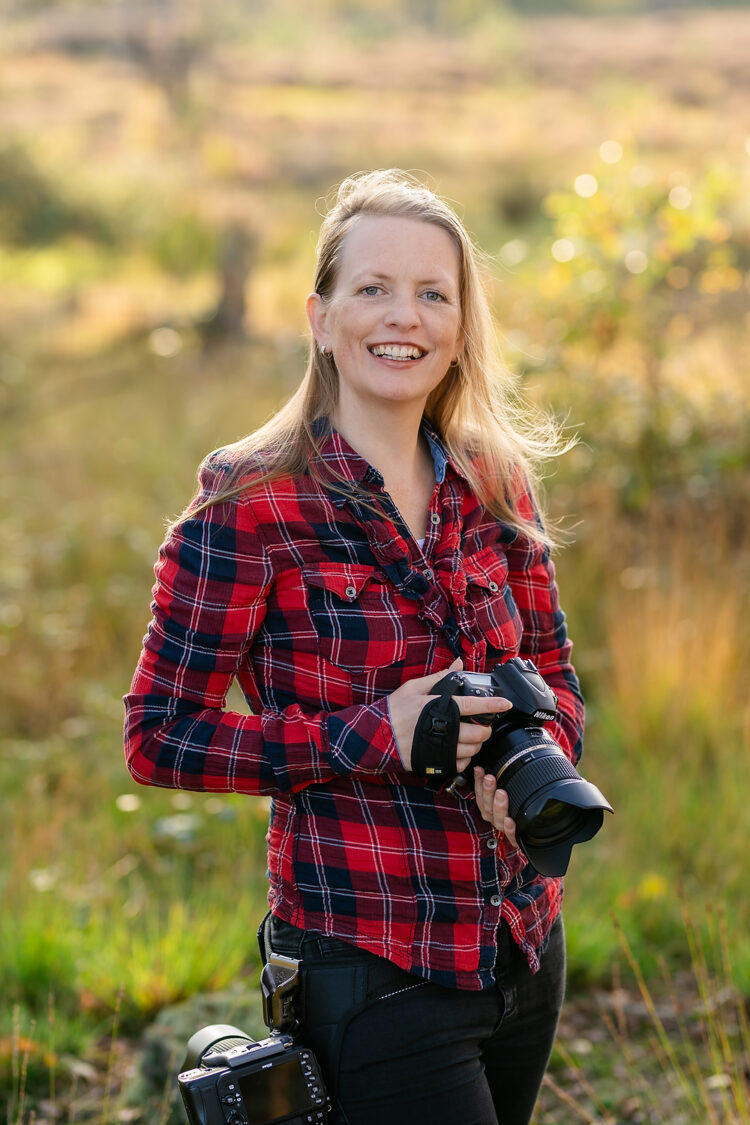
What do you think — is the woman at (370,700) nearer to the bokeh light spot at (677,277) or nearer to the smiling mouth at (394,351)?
the smiling mouth at (394,351)

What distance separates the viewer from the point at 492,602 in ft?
6.15

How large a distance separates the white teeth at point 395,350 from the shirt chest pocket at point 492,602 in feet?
1.13

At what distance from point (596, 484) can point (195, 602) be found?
4760 millimetres

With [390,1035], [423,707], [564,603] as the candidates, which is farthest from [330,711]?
[564,603]

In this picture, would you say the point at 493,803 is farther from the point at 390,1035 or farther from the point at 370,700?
the point at 390,1035

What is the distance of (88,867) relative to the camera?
4055 mm

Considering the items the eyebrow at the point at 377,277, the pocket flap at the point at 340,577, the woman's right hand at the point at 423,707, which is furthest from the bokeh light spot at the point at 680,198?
the woman's right hand at the point at 423,707

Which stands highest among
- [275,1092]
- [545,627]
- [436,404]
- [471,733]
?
[436,404]

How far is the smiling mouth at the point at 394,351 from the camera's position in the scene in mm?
1842

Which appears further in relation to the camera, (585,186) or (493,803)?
(585,186)

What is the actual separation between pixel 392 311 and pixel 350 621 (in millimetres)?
500

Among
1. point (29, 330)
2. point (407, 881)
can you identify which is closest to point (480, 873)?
point (407, 881)

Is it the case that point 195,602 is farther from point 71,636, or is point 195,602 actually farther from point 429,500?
point 71,636

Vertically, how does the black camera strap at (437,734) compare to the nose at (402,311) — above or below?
below
